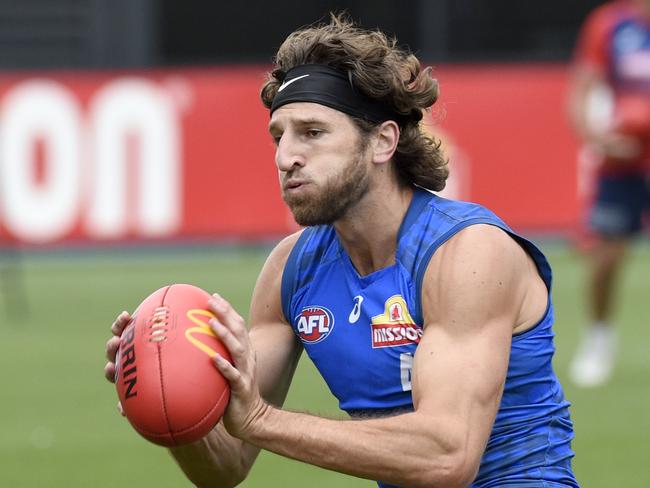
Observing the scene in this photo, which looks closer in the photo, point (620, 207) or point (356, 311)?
point (356, 311)

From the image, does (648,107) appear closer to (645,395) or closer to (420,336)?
(645,395)

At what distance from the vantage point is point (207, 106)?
1592cm

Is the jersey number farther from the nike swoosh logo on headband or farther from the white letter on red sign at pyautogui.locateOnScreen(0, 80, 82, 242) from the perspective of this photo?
the white letter on red sign at pyautogui.locateOnScreen(0, 80, 82, 242)

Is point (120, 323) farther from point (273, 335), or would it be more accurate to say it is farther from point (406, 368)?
point (406, 368)

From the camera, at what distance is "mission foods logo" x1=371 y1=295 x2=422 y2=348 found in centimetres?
430

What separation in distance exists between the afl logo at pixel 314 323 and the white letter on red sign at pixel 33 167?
11.1 metres

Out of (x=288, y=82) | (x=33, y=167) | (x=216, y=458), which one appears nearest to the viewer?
(x=288, y=82)

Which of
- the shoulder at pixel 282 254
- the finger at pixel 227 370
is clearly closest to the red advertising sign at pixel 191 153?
the shoulder at pixel 282 254

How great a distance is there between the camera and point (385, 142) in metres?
4.52

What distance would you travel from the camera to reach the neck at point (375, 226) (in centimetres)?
450

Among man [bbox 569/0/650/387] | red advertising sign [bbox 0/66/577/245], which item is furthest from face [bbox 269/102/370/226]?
red advertising sign [bbox 0/66/577/245]

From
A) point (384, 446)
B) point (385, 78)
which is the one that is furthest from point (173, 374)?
point (385, 78)

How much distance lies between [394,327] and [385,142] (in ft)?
1.93

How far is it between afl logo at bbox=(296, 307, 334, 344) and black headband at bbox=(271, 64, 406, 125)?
62cm
